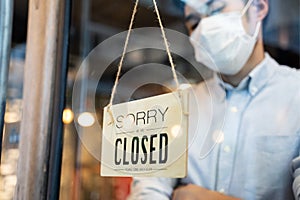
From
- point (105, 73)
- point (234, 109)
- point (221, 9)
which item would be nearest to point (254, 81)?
point (234, 109)

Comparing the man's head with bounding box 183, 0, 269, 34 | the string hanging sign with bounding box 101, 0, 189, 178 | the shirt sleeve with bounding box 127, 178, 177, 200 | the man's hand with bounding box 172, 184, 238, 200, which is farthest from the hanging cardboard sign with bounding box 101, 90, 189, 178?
the man's head with bounding box 183, 0, 269, 34

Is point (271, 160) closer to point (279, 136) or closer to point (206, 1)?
Result: point (279, 136)

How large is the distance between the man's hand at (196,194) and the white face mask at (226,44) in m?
0.28

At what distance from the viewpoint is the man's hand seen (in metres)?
0.94

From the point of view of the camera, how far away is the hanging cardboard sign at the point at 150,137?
0.49m

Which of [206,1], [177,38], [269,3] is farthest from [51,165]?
[269,3]

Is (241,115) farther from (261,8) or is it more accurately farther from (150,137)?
(150,137)

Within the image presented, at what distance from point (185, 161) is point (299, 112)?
439 millimetres

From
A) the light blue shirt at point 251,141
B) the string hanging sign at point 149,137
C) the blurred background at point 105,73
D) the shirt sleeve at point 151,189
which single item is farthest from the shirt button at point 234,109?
the string hanging sign at point 149,137

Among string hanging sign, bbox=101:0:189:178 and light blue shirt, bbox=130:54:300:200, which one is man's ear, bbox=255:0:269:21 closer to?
light blue shirt, bbox=130:54:300:200

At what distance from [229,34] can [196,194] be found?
384 mm

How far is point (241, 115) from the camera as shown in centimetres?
98

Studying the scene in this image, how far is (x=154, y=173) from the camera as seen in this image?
20.1 inches

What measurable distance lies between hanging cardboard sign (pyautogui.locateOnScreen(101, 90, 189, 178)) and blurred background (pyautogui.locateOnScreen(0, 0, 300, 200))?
55mm
